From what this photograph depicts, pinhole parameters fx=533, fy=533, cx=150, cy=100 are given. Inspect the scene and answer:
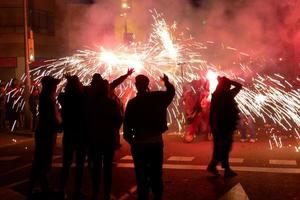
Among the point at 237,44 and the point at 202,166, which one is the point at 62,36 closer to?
the point at 237,44

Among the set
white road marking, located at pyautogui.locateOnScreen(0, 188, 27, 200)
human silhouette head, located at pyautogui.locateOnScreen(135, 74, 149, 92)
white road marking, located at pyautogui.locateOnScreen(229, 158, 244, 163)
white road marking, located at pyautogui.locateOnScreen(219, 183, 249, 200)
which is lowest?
white road marking, located at pyautogui.locateOnScreen(219, 183, 249, 200)

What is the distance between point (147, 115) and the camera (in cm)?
646

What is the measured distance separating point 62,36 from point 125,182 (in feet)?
65.4

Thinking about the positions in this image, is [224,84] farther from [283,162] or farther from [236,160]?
[283,162]

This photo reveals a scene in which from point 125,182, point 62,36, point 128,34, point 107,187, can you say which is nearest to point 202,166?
point 125,182

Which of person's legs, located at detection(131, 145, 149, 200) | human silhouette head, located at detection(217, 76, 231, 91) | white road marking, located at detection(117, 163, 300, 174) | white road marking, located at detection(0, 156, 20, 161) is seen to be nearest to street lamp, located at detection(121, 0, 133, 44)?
white road marking, located at detection(0, 156, 20, 161)

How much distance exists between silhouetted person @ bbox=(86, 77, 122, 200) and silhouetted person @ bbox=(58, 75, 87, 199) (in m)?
0.32

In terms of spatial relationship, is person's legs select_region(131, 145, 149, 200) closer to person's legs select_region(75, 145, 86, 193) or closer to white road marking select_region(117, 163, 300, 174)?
person's legs select_region(75, 145, 86, 193)

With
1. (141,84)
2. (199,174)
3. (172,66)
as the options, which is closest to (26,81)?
(172,66)

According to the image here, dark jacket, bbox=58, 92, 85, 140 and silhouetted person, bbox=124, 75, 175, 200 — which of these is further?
dark jacket, bbox=58, 92, 85, 140

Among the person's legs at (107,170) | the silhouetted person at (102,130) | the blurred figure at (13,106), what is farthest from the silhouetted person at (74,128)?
the blurred figure at (13,106)

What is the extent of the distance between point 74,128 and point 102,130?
61 centimetres

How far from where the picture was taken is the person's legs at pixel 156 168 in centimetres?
645

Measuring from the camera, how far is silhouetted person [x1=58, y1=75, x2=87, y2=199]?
7.39 meters
